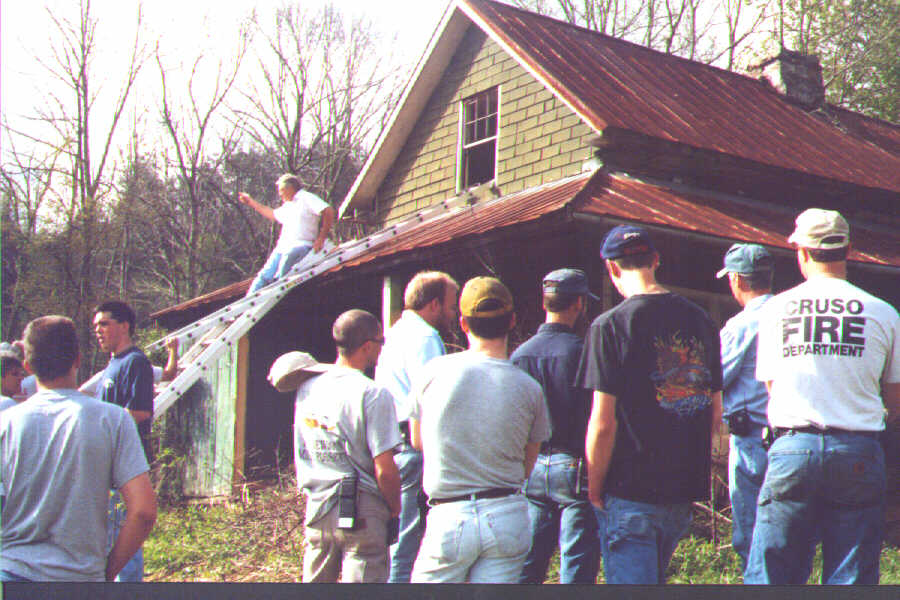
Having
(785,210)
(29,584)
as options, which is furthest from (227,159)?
(29,584)

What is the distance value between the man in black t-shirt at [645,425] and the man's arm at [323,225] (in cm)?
595

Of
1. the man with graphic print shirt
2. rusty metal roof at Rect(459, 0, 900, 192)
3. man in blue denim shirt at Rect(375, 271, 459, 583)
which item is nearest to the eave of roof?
rusty metal roof at Rect(459, 0, 900, 192)

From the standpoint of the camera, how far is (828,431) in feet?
9.82

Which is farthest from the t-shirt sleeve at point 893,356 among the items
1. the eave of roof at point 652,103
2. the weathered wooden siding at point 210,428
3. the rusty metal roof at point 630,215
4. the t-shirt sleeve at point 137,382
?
the weathered wooden siding at point 210,428

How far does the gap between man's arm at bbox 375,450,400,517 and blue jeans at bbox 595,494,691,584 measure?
2.70 ft

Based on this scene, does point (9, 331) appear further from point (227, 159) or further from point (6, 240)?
point (227, 159)

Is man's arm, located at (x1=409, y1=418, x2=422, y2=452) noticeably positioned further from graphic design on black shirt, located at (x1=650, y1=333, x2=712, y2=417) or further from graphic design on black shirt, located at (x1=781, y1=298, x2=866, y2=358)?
graphic design on black shirt, located at (x1=781, y1=298, x2=866, y2=358)

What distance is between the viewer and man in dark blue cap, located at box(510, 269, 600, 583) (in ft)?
11.0

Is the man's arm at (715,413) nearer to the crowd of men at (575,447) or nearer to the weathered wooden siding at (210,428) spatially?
the crowd of men at (575,447)

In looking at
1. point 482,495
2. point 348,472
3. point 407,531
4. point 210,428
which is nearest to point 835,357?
point 482,495

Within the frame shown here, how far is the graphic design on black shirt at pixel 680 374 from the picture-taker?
290 cm

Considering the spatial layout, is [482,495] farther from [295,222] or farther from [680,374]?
[295,222]

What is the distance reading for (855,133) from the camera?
41.1ft

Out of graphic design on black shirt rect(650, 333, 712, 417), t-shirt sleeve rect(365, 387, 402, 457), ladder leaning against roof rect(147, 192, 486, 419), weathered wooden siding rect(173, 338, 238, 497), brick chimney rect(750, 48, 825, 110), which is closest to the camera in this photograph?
graphic design on black shirt rect(650, 333, 712, 417)
